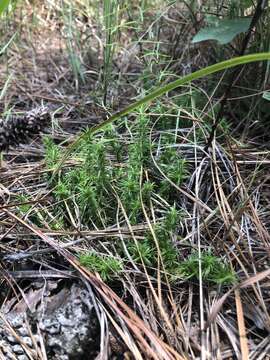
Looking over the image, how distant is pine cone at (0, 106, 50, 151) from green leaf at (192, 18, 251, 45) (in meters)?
0.60

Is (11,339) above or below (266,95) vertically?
below

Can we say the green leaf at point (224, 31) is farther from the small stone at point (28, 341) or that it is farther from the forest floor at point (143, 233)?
the small stone at point (28, 341)

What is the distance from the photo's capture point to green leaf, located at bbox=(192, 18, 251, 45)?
1196mm

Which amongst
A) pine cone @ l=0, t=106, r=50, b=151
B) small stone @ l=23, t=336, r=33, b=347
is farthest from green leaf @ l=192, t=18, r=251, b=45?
small stone @ l=23, t=336, r=33, b=347

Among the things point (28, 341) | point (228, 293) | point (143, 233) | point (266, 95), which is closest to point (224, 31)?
point (266, 95)

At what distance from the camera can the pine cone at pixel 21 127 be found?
56.9 inches

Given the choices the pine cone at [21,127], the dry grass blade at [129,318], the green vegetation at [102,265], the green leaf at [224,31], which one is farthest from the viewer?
the pine cone at [21,127]

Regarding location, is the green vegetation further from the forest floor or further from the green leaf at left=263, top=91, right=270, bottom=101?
the green leaf at left=263, top=91, right=270, bottom=101

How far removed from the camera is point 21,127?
4.85 feet


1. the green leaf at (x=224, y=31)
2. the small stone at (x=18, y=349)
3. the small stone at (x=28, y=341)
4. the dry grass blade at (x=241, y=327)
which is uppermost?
the green leaf at (x=224, y=31)

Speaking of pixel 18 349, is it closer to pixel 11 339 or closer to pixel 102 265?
pixel 11 339

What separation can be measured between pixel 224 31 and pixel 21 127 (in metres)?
0.72

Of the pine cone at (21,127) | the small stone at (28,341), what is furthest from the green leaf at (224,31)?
the small stone at (28,341)

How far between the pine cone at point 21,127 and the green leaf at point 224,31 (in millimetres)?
603
